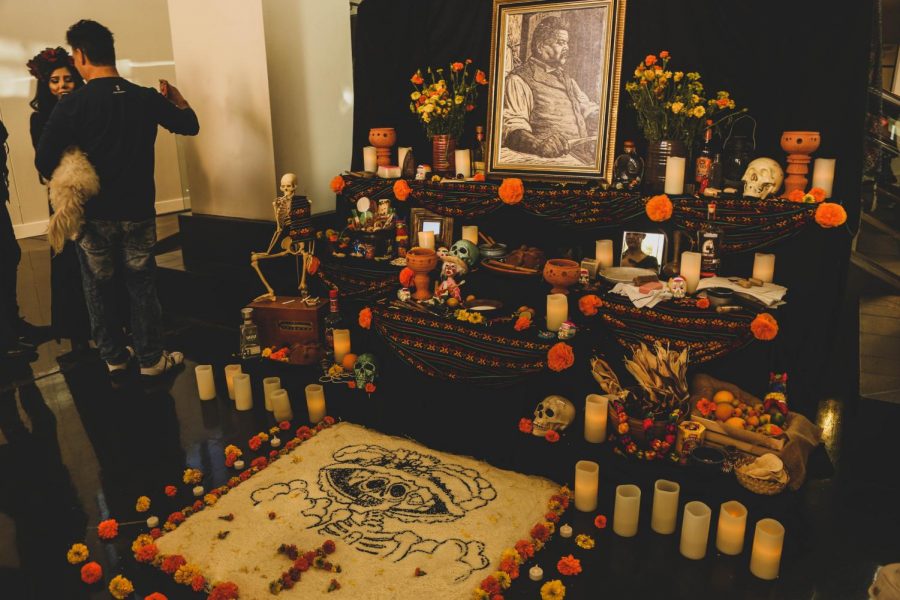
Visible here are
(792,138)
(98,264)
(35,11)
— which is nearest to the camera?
(792,138)

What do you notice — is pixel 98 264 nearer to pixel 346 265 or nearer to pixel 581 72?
pixel 346 265

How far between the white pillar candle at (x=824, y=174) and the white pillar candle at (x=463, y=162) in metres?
1.71

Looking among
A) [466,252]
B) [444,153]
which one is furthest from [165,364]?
[444,153]

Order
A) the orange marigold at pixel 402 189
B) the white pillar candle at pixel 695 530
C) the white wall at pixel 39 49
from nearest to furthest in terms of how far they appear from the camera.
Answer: the white pillar candle at pixel 695 530, the orange marigold at pixel 402 189, the white wall at pixel 39 49

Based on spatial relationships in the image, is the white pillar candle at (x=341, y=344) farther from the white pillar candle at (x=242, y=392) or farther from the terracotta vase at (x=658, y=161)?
the terracotta vase at (x=658, y=161)

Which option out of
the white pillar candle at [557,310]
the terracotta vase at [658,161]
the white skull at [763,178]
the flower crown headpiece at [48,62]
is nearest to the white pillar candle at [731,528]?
the white pillar candle at [557,310]

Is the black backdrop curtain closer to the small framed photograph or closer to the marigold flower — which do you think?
the small framed photograph

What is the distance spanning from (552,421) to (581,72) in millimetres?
1747

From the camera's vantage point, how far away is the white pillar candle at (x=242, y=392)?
3.13 metres

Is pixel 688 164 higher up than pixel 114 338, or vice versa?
pixel 688 164

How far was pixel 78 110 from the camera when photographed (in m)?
3.10

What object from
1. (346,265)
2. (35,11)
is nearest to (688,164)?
(346,265)

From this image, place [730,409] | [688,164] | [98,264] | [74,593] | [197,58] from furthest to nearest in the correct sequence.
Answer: [197,58] → [98,264] → [688,164] → [730,409] → [74,593]

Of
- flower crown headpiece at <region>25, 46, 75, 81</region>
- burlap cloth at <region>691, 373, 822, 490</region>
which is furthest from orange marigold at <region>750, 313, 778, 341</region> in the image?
flower crown headpiece at <region>25, 46, 75, 81</region>
